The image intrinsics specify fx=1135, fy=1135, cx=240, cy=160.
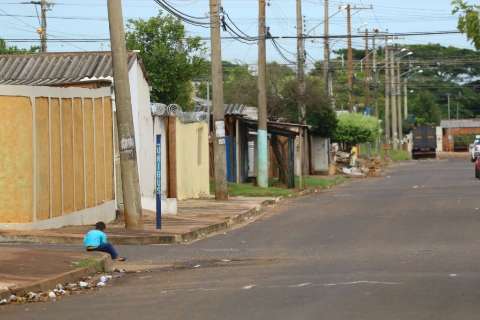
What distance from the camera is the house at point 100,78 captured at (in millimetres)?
28359

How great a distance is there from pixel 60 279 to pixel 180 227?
9854 mm

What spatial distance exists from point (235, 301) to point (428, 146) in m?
86.4

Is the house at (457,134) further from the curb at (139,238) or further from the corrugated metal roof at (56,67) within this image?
the curb at (139,238)

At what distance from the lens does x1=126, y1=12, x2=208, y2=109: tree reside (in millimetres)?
46500

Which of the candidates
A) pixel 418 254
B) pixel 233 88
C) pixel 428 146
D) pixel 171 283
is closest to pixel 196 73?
pixel 233 88

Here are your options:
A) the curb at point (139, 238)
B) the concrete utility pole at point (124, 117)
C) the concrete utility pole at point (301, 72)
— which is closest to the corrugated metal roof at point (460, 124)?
the concrete utility pole at point (301, 72)

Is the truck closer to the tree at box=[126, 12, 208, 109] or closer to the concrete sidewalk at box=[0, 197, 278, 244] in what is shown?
the tree at box=[126, 12, 208, 109]

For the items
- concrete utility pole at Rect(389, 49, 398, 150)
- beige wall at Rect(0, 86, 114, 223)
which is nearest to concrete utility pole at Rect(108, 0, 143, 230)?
beige wall at Rect(0, 86, 114, 223)

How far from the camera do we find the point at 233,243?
74.3 ft

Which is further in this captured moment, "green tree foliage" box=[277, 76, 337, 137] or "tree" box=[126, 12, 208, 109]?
"green tree foliage" box=[277, 76, 337, 137]

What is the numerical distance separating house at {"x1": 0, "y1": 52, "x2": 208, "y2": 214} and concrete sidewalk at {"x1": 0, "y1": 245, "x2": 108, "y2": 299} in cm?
916

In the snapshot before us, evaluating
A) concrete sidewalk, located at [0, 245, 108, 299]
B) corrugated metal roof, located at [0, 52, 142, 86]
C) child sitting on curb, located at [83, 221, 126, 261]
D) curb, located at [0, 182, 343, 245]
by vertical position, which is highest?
corrugated metal roof, located at [0, 52, 142, 86]

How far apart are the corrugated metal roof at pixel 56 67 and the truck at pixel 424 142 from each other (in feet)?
219

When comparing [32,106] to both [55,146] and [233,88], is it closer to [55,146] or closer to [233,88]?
[55,146]
